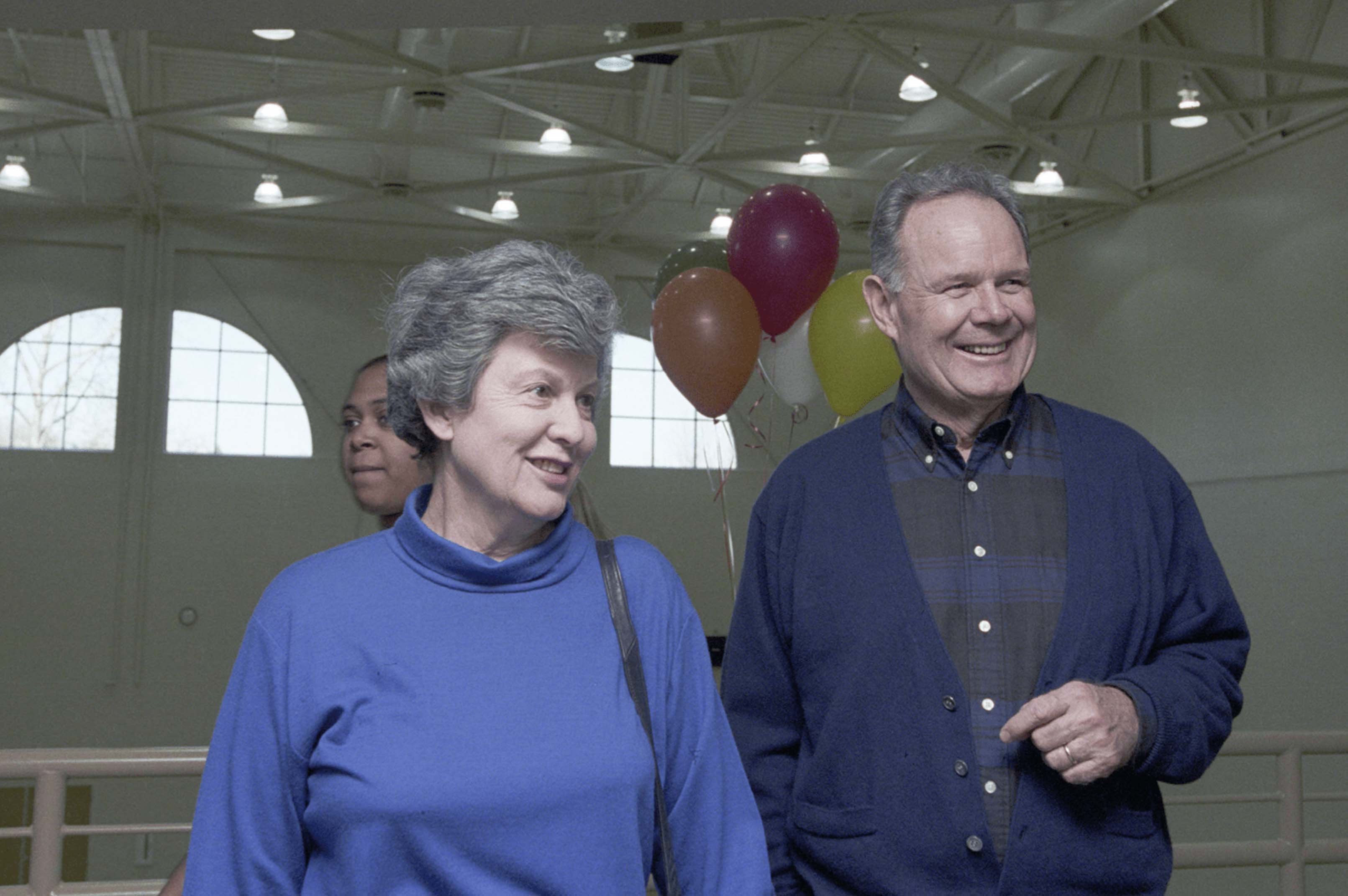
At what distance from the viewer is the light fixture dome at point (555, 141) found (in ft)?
34.0

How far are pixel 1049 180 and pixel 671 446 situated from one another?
17.1 ft

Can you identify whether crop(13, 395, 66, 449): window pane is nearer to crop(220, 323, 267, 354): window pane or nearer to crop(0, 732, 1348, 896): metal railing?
crop(220, 323, 267, 354): window pane

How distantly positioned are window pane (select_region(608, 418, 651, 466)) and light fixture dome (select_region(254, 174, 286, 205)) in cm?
426

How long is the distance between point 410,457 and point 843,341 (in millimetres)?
2921

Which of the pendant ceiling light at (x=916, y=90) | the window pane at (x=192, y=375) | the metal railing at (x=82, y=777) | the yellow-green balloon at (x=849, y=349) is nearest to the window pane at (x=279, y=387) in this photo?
the window pane at (x=192, y=375)

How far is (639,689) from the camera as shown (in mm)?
1437

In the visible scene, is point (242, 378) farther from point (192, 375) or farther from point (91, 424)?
point (91, 424)

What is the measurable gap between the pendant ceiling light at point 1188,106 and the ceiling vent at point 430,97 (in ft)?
18.4

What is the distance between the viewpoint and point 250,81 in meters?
11.4

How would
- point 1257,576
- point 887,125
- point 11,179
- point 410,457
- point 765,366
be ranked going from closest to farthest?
point 410,457 < point 765,366 < point 1257,576 < point 11,179 < point 887,125

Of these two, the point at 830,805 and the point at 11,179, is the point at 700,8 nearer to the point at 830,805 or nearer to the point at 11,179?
the point at 830,805

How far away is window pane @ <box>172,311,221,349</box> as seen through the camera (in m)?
12.5

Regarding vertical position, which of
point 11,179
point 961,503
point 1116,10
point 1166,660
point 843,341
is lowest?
point 1166,660

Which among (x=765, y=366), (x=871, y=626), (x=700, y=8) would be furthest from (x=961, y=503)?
(x=765, y=366)
